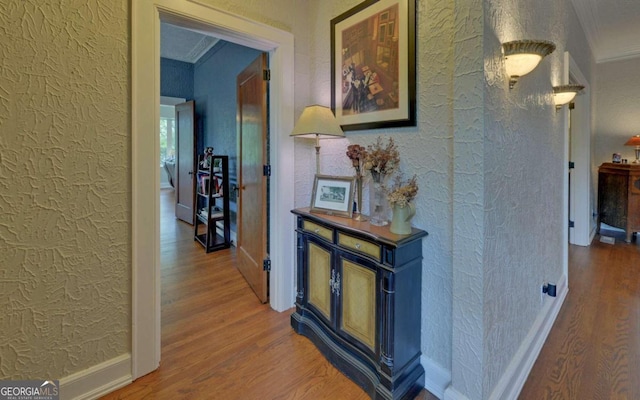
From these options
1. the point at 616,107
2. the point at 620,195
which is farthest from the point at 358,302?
the point at 616,107

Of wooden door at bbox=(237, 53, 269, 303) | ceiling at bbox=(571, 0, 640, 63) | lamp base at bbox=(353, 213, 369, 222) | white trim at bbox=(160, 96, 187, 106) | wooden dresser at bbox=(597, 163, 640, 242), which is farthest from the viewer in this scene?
white trim at bbox=(160, 96, 187, 106)

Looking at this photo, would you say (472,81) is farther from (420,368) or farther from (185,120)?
(185,120)

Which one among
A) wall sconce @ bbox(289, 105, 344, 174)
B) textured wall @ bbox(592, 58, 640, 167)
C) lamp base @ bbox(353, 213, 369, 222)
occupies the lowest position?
lamp base @ bbox(353, 213, 369, 222)

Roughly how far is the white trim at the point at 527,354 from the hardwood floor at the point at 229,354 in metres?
0.36

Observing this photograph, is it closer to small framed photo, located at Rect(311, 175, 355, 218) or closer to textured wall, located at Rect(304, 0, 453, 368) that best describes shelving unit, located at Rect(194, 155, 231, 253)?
small framed photo, located at Rect(311, 175, 355, 218)

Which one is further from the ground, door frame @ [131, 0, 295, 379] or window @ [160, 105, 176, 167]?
window @ [160, 105, 176, 167]

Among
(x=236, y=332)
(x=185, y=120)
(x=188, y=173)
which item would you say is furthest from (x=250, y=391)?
(x=185, y=120)

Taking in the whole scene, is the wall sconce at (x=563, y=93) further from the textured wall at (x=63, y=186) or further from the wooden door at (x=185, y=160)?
the wooden door at (x=185, y=160)

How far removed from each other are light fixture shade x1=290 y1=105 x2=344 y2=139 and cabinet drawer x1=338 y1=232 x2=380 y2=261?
66 centimetres

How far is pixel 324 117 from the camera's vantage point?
1.89 meters

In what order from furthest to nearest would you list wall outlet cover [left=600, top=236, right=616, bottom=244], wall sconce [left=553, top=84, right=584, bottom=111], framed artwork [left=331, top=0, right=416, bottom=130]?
wall outlet cover [left=600, top=236, right=616, bottom=244], wall sconce [left=553, top=84, right=584, bottom=111], framed artwork [left=331, top=0, right=416, bottom=130]

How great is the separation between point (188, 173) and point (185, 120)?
96cm

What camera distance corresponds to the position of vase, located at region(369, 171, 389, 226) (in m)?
1.62

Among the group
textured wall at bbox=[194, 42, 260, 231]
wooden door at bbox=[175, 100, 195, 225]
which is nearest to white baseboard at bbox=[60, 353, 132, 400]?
textured wall at bbox=[194, 42, 260, 231]
